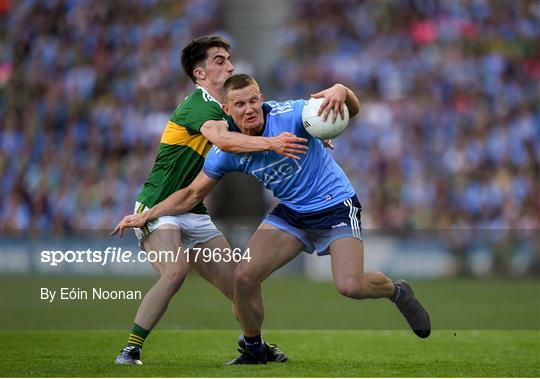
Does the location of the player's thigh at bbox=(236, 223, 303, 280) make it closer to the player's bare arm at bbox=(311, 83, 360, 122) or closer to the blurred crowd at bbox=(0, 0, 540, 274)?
the player's bare arm at bbox=(311, 83, 360, 122)

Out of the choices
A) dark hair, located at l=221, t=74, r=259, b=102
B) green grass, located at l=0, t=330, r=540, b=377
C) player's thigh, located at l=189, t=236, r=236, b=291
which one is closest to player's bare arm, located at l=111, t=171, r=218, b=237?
player's thigh, located at l=189, t=236, r=236, b=291

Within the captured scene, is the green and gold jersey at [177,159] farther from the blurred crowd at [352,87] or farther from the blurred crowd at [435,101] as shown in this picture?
the blurred crowd at [352,87]

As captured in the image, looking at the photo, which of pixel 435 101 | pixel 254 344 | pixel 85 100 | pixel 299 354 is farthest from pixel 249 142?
pixel 85 100

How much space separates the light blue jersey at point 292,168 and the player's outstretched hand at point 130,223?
642mm

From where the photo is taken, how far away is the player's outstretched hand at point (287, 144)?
25.2 ft

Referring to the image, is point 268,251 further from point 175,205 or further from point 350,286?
point 175,205

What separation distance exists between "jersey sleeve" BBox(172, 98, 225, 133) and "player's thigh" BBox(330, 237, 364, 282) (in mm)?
1353

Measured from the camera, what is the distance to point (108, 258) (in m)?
12.9

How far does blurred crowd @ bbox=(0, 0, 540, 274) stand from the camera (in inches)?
845

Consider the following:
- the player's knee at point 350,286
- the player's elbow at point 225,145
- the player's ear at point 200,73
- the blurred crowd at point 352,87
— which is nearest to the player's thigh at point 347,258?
the player's knee at point 350,286

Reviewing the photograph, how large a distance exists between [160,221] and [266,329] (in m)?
4.15

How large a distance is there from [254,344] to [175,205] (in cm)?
125

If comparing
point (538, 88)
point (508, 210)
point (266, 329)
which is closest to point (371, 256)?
point (508, 210)

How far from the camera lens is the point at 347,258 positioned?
26.7 ft
